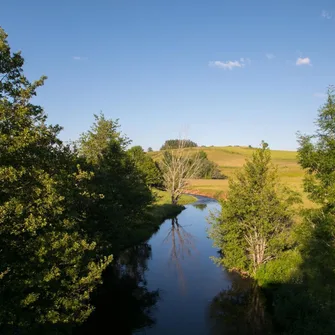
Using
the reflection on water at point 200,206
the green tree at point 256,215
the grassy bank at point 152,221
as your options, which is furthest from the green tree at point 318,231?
the reflection on water at point 200,206

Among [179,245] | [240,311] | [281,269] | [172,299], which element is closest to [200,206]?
[179,245]

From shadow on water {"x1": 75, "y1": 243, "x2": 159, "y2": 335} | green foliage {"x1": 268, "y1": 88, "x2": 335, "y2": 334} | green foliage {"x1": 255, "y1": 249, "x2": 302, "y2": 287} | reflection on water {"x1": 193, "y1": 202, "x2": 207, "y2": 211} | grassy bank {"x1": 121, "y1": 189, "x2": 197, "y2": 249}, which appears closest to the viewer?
green foliage {"x1": 268, "y1": 88, "x2": 335, "y2": 334}

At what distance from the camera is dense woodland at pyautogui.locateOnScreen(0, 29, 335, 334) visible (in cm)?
1258

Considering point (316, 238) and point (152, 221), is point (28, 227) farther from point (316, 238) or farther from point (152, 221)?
point (152, 221)

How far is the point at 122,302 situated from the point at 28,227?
13460mm

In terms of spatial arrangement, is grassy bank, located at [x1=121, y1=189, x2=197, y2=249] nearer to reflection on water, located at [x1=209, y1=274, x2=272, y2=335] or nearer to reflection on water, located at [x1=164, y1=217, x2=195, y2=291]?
reflection on water, located at [x1=164, y1=217, x2=195, y2=291]

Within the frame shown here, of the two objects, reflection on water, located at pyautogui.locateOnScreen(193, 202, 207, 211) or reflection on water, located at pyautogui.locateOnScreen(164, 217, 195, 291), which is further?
reflection on water, located at pyautogui.locateOnScreen(193, 202, 207, 211)

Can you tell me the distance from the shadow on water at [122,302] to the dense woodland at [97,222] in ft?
1.83

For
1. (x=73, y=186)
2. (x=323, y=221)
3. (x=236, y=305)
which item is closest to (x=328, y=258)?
(x=323, y=221)

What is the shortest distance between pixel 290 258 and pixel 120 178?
15.7 m

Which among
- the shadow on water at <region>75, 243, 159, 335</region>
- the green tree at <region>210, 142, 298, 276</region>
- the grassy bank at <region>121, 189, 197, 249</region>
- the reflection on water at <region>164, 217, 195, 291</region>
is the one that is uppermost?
the green tree at <region>210, 142, 298, 276</region>

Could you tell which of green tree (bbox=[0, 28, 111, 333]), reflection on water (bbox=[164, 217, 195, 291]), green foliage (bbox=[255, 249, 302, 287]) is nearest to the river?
reflection on water (bbox=[164, 217, 195, 291])

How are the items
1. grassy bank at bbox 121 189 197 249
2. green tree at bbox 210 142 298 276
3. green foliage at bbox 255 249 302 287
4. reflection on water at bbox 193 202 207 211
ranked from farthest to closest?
reflection on water at bbox 193 202 207 211
grassy bank at bbox 121 189 197 249
green tree at bbox 210 142 298 276
green foliage at bbox 255 249 302 287

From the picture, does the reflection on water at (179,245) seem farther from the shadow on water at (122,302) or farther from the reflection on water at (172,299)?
the shadow on water at (122,302)
